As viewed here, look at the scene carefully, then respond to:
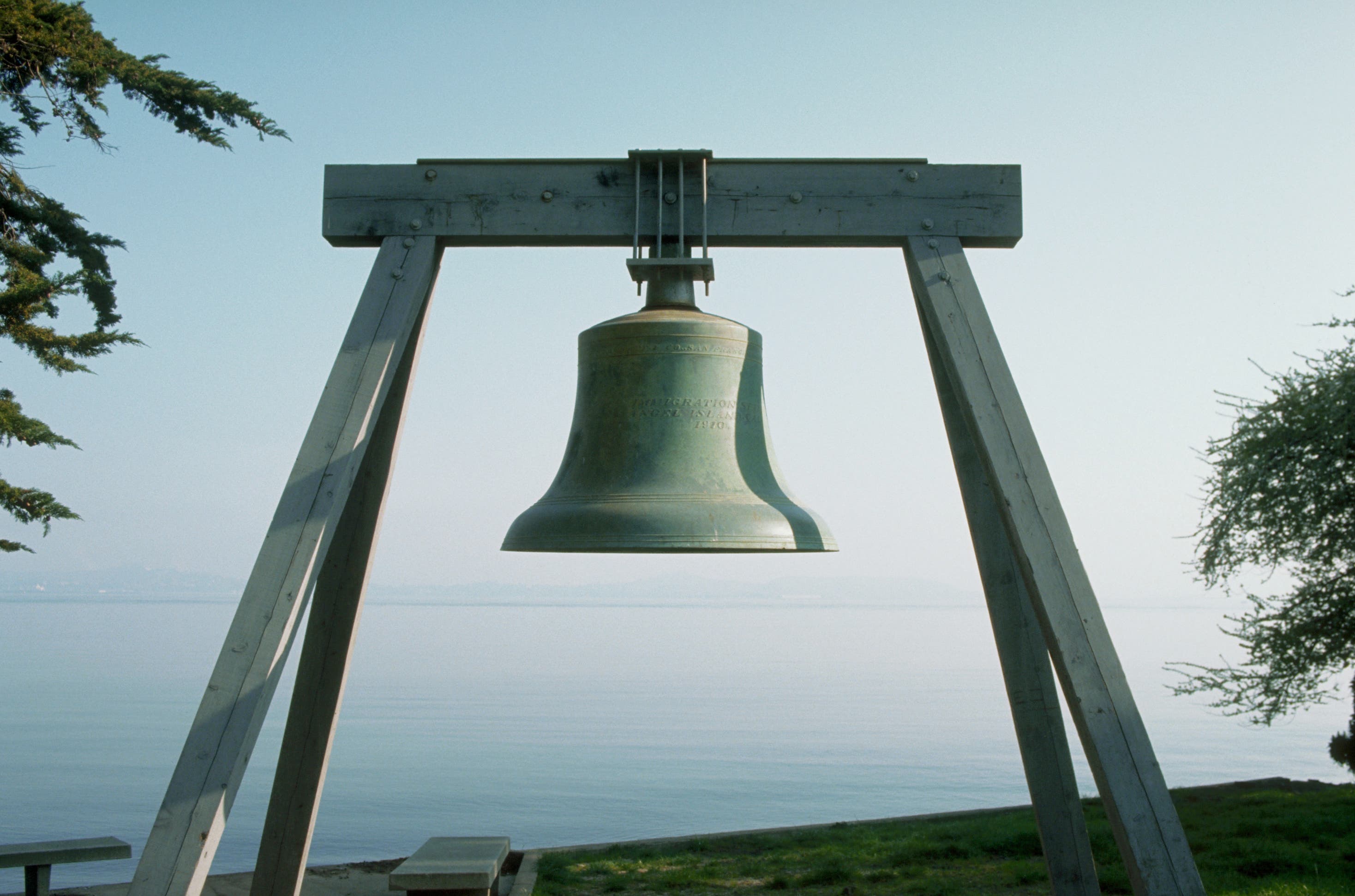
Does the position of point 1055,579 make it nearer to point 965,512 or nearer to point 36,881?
point 965,512

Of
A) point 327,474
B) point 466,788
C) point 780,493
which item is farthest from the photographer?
point 466,788

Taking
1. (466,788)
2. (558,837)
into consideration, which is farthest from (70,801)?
(558,837)

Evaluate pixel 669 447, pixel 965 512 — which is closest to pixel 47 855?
pixel 669 447

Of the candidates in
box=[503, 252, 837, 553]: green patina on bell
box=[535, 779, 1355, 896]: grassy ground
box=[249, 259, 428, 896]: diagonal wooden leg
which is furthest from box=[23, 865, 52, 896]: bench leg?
box=[503, 252, 837, 553]: green patina on bell

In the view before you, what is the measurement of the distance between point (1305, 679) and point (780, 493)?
334 inches

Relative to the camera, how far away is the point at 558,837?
963cm

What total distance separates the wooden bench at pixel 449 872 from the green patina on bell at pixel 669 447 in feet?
8.60

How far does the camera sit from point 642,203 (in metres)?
3.29

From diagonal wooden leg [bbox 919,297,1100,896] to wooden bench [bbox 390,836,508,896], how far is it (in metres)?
2.62

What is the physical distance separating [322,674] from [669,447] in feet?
4.49

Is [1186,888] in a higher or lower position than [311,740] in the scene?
lower

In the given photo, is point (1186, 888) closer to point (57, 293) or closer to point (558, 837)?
point (558, 837)

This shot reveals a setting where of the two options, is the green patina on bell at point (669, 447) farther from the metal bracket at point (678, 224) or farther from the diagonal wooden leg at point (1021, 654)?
the diagonal wooden leg at point (1021, 654)

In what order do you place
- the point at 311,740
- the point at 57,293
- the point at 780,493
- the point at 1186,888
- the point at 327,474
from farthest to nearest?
the point at 57,293
the point at 311,740
the point at 780,493
the point at 327,474
the point at 1186,888
